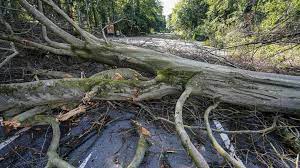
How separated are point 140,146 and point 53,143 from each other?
1029 millimetres

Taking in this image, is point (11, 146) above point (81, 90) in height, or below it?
below

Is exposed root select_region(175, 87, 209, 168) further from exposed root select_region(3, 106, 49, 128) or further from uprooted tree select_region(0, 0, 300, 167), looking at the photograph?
exposed root select_region(3, 106, 49, 128)

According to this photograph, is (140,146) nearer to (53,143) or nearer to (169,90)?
(53,143)

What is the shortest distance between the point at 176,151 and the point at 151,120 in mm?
745

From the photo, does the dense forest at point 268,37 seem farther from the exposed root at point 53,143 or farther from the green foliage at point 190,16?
the green foliage at point 190,16

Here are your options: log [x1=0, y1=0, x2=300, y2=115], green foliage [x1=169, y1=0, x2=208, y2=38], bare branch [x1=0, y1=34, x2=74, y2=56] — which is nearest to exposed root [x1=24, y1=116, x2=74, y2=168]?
log [x1=0, y1=0, x2=300, y2=115]

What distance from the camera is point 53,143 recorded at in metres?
3.46

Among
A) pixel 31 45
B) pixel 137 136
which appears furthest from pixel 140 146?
pixel 31 45

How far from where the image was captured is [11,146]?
12.7 feet

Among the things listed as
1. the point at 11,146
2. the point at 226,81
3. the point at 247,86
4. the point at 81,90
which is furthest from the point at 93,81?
the point at 247,86

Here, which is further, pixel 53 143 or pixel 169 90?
pixel 169 90

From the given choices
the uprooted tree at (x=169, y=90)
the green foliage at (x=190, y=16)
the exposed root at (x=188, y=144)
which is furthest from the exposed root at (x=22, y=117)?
the green foliage at (x=190, y=16)

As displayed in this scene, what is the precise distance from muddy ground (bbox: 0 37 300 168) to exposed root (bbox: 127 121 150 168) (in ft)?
0.42

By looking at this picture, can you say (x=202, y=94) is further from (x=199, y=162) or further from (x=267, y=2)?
(x=267, y=2)
